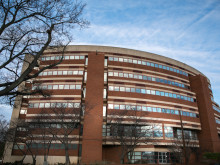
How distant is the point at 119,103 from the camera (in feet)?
116

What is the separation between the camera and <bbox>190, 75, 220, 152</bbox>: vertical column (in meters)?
39.7

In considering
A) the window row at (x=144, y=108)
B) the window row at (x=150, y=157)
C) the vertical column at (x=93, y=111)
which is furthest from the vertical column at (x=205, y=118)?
the vertical column at (x=93, y=111)

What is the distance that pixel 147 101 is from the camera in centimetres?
3738

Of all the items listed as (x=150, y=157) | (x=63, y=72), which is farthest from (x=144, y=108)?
(x=63, y=72)

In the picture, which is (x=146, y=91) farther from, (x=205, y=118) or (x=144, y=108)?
(x=205, y=118)

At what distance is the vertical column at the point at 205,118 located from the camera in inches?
1564

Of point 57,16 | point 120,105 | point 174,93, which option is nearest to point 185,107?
point 174,93

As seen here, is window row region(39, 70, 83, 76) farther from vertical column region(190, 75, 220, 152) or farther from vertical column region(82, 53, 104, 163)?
vertical column region(190, 75, 220, 152)

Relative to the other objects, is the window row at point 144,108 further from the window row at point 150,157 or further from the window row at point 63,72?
the window row at point 63,72

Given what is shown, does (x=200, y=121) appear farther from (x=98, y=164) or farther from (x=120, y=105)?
(x=98, y=164)

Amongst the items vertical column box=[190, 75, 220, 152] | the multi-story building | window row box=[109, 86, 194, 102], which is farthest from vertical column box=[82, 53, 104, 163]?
vertical column box=[190, 75, 220, 152]

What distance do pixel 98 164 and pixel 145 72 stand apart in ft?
75.1

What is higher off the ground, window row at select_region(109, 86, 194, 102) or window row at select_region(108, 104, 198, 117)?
window row at select_region(109, 86, 194, 102)

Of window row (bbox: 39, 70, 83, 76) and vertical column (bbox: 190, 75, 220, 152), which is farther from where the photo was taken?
vertical column (bbox: 190, 75, 220, 152)
